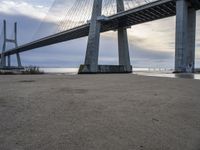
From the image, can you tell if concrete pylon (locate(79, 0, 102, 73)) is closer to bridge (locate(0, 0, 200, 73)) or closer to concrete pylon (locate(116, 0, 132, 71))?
bridge (locate(0, 0, 200, 73))

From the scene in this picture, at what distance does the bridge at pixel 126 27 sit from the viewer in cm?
2331

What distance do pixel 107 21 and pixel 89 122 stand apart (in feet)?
96.1

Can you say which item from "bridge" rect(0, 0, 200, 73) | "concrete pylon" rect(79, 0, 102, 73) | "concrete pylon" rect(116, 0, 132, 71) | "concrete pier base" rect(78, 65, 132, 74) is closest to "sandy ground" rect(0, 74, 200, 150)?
"bridge" rect(0, 0, 200, 73)

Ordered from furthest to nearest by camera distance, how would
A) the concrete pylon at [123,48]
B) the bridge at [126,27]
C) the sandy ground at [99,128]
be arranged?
the concrete pylon at [123,48], the bridge at [126,27], the sandy ground at [99,128]

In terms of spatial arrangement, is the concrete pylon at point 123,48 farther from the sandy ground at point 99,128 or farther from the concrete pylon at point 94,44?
the sandy ground at point 99,128

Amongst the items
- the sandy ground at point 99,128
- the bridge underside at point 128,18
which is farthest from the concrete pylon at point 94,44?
the sandy ground at point 99,128

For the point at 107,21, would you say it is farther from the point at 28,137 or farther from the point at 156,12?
the point at 28,137

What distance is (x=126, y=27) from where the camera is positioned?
A: 3475 centimetres

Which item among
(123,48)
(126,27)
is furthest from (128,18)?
(123,48)

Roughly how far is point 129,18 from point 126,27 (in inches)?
142

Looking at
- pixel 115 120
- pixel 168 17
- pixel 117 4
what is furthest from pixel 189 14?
pixel 115 120

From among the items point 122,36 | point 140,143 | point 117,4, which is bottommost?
point 140,143

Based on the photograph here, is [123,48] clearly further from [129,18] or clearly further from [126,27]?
[129,18]

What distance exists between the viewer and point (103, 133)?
9.48 feet
